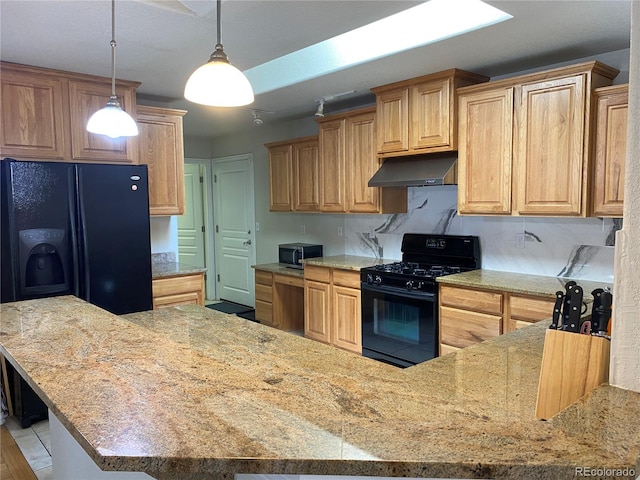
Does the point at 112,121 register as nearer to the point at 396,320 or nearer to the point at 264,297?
the point at 396,320

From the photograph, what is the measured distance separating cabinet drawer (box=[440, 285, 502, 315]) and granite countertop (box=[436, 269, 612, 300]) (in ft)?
0.15

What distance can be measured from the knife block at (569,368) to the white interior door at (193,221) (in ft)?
19.8

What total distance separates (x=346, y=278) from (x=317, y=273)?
1.26 ft

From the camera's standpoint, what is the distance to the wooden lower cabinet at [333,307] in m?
4.03

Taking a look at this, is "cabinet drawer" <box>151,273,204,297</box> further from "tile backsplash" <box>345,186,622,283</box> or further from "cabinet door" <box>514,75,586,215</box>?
"cabinet door" <box>514,75,586,215</box>

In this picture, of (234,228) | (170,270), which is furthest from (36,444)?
(234,228)

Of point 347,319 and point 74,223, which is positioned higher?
point 74,223

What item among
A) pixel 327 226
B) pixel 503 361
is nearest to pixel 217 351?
pixel 503 361

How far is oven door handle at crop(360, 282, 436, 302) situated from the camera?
11.1 feet

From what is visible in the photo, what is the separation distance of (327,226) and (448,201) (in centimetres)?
159

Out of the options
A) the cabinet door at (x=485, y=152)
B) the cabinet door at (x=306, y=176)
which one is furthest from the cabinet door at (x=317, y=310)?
the cabinet door at (x=485, y=152)

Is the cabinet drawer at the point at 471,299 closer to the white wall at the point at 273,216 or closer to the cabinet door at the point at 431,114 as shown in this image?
the cabinet door at the point at 431,114

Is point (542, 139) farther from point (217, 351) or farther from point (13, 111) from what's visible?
point (13, 111)

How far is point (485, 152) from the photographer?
10.7 feet
